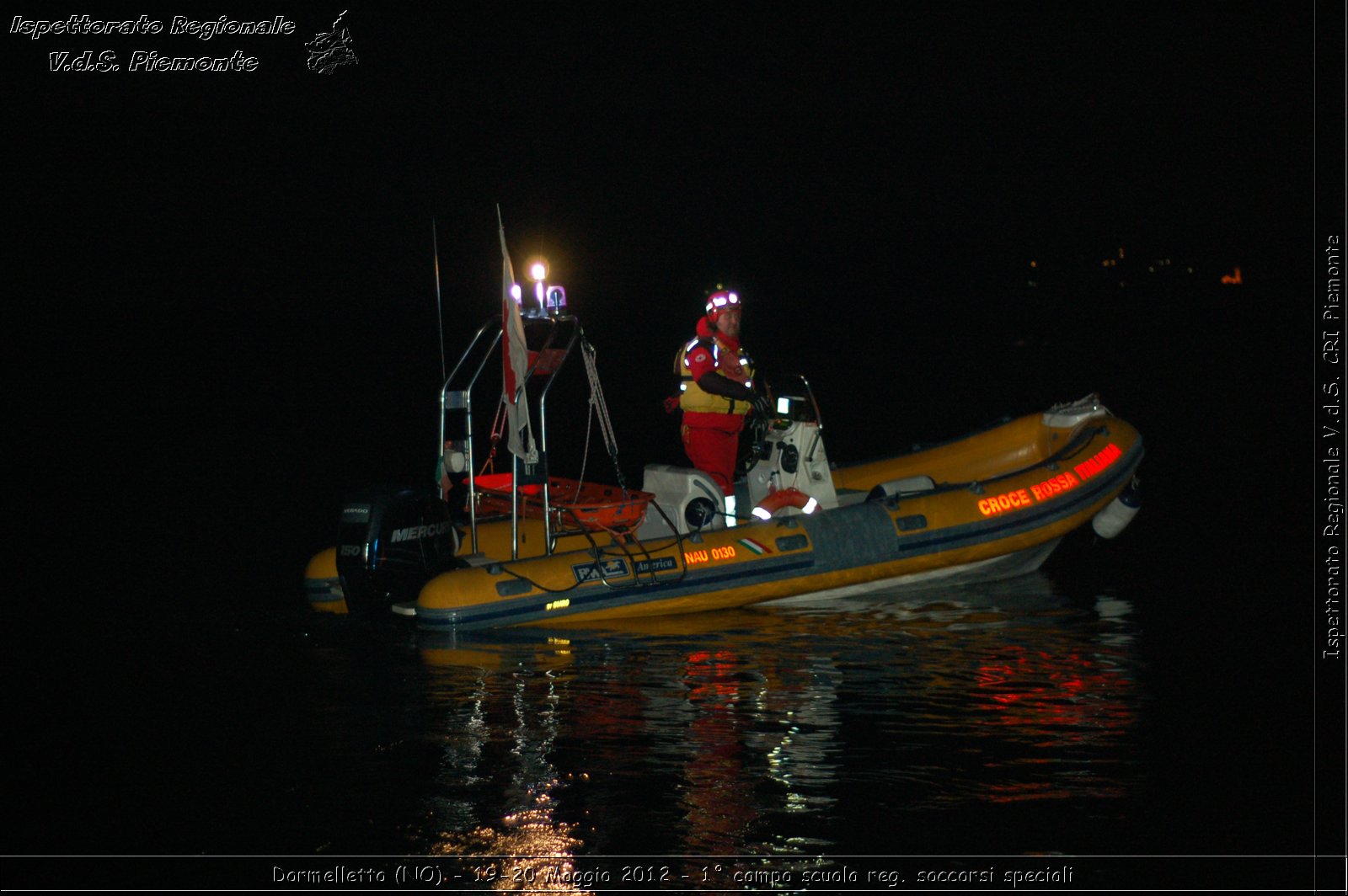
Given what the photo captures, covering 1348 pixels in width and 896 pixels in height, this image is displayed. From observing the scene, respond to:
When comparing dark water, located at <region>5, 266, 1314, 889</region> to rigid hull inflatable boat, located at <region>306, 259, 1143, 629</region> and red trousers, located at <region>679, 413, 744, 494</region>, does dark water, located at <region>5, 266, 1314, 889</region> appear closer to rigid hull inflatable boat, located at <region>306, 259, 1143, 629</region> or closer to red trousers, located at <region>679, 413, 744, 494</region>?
rigid hull inflatable boat, located at <region>306, 259, 1143, 629</region>

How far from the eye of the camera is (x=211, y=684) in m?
7.30

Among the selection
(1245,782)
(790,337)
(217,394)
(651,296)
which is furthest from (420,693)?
(651,296)

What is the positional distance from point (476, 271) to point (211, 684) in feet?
150

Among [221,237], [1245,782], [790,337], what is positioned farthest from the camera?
[221,237]

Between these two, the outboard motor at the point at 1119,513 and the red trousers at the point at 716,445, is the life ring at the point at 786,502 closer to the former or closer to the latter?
the red trousers at the point at 716,445

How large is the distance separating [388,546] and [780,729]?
2371mm

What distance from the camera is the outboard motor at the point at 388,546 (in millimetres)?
7750

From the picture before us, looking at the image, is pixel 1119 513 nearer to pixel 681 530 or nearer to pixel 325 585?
pixel 681 530

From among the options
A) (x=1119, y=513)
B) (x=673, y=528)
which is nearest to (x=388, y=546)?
(x=673, y=528)

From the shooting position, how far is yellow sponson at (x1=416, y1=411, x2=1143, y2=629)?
26.3 feet

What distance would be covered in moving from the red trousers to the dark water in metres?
0.84

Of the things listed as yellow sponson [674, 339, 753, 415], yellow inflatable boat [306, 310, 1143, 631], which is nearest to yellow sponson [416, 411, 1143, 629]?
yellow inflatable boat [306, 310, 1143, 631]

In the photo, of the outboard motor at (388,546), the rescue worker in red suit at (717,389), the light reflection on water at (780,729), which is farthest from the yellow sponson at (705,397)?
the outboard motor at (388,546)

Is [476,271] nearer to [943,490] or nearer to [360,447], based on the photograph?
[360,447]
